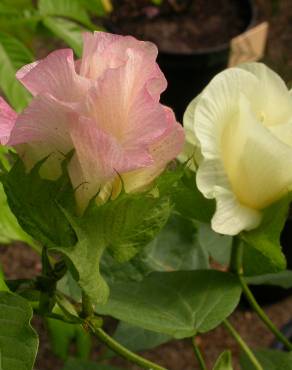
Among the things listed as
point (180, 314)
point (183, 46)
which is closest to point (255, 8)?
point (183, 46)

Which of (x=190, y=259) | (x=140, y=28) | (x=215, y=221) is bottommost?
(x=140, y=28)

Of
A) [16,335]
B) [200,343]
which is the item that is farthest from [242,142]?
[200,343]

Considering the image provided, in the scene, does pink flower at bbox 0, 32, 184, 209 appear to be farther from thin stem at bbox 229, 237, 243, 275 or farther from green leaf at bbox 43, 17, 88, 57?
green leaf at bbox 43, 17, 88, 57

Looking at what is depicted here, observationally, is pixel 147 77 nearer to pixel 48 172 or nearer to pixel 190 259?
pixel 48 172

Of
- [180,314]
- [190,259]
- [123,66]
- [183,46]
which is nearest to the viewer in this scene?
[123,66]

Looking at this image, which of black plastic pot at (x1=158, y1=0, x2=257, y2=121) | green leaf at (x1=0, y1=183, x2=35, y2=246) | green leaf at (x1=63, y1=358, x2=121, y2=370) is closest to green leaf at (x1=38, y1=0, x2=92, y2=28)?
green leaf at (x1=0, y1=183, x2=35, y2=246)
